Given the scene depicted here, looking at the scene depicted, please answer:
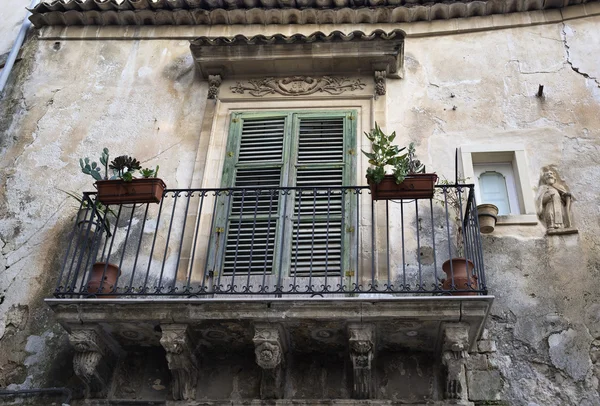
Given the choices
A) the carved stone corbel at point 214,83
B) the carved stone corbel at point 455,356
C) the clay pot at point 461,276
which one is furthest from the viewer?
the carved stone corbel at point 214,83

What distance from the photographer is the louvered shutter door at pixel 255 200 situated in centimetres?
723

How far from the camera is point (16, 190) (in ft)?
26.8

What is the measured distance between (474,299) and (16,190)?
16.4 ft

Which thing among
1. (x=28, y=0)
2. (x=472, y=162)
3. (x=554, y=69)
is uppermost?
(x=28, y=0)

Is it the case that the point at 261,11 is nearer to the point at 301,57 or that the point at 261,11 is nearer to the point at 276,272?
the point at 301,57

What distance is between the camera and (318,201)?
759cm

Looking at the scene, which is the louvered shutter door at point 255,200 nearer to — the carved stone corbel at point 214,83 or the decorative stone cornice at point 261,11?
the carved stone corbel at point 214,83

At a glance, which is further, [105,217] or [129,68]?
[129,68]

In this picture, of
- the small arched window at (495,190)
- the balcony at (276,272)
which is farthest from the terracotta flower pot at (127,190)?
the small arched window at (495,190)

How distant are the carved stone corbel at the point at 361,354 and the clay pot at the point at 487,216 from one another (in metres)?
1.67

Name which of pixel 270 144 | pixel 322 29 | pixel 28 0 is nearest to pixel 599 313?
pixel 270 144

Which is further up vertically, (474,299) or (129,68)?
(129,68)

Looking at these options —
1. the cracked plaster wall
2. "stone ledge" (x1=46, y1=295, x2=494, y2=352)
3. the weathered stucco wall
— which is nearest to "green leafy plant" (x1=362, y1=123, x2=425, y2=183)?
the cracked plaster wall

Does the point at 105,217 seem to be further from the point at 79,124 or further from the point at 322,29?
the point at 322,29
